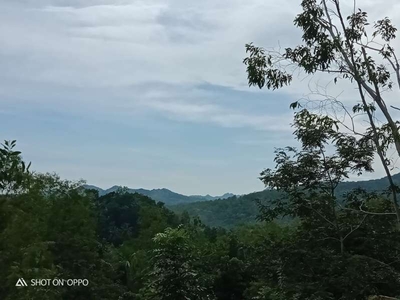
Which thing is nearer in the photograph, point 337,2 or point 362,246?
point 337,2

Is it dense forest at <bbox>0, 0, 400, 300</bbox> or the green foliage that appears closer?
dense forest at <bbox>0, 0, 400, 300</bbox>

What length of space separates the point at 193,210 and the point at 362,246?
387 ft

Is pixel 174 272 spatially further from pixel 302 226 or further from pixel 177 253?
pixel 302 226

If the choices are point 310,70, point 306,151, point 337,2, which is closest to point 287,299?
point 306,151

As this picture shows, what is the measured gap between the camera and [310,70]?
8.92m

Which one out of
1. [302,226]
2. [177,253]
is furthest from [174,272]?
[302,226]

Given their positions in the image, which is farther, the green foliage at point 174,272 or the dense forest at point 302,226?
the green foliage at point 174,272

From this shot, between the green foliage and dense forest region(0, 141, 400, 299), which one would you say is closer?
dense forest region(0, 141, 400, 299)

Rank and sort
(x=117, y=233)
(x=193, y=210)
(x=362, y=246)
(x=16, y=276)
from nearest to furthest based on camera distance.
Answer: (x=362, y=246) → (x=16, y=276) → (x=117, y=233) → (x=193, y=210)

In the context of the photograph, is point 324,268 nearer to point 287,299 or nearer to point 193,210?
point 287,299

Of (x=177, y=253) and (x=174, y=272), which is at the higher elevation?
(x=177, y=253)

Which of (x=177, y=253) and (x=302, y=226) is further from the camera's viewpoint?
(x=177, y=253)

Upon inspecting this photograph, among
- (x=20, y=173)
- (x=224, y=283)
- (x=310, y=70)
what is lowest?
(x=224, y=283)

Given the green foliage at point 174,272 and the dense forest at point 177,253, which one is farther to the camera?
the green foliage at point 174,272
